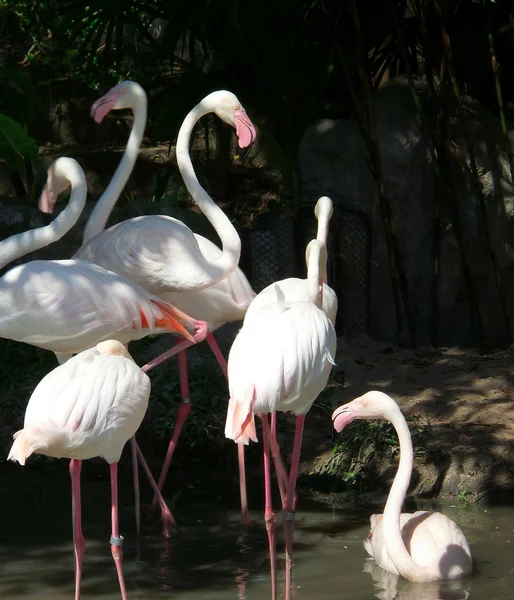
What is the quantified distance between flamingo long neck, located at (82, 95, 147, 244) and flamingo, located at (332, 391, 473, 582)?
1.88 m

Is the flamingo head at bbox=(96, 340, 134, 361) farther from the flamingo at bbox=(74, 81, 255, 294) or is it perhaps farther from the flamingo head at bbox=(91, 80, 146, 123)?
the flamingo head at bbox=(91, 80, 146, 123)

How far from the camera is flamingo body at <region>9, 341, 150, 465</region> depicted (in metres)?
3.62

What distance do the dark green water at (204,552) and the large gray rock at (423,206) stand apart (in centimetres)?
243

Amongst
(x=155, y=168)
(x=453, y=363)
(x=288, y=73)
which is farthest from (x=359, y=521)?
(x=155, y=168)

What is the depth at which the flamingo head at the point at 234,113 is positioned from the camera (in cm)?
498

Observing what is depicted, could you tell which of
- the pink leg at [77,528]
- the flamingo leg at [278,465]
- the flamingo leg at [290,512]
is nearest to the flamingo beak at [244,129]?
the flamingo leg at [278,465]

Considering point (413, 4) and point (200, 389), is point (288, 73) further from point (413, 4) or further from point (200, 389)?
point (200, 389)

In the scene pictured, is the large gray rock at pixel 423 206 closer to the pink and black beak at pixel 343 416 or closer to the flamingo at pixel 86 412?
the pink and black beak at pixel 343 416

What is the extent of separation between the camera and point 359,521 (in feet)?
15.5

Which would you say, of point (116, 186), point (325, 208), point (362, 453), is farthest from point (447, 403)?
point (116, 186)

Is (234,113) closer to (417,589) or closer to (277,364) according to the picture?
(277,364)

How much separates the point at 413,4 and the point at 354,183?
1.27 meters

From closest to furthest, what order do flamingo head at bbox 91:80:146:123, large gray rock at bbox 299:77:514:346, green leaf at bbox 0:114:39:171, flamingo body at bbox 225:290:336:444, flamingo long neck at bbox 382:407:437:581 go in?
1. flamingo body at bbox 225:290:336:444
2. flamingo long neck at bbox 382:407:437:581
3. flamingo head at bbox 91:80:146:123
4. green leaf at bbox 0:114:39:171
5. large gray rock at bbox 299:77:514:346

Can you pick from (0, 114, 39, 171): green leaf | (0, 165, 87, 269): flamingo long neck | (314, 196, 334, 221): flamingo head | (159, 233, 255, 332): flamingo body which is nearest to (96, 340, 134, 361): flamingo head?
(0, 165, 87, 269): flamingo long neck
